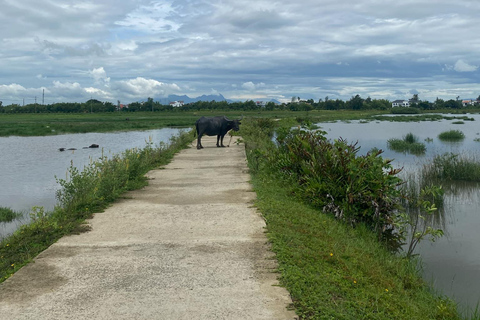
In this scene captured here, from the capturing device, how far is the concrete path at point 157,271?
3545mm

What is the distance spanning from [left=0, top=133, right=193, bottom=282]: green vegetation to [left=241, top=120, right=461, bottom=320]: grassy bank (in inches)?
97.4

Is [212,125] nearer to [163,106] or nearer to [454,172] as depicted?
[454,172]

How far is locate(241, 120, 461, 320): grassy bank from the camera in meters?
3.69

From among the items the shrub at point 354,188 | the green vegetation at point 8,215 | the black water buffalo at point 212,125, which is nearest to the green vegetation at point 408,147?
the black water buffalo at point 212,125

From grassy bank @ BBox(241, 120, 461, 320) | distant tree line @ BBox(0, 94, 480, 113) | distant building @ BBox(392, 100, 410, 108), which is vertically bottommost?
grassy bank @ BBox(241, 120, 461, 320)

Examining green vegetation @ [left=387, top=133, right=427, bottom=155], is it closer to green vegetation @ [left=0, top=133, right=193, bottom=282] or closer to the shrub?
the shrub

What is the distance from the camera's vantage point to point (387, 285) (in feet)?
14.2

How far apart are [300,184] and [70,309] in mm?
5852

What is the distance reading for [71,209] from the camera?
6758mm

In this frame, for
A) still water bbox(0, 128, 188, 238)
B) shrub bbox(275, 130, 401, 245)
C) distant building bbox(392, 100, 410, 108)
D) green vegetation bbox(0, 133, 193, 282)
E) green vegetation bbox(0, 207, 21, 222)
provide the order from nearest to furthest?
green vegetation bbox(0, 133, 193, 282) → shrub bbox(275, 130, 401, 245) → green vegetation bbox(0, 207, 21, 222) → still water bbox(0, 128, 188, 238) → distant building bbox(392, 100, 410, 108)

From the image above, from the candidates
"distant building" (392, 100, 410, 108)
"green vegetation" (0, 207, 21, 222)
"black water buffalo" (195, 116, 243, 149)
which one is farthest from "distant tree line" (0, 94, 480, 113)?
"green vegetation" (0, 207, 21, 222)

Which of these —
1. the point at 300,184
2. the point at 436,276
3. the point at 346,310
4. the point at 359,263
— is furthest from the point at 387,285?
the point at 300,184

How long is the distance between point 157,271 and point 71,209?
9.79 ft

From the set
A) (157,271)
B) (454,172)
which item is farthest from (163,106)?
(157,271)
